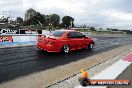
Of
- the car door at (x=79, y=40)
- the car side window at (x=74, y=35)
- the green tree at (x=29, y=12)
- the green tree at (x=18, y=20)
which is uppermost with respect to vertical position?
the green tree at (x=29, y=12)

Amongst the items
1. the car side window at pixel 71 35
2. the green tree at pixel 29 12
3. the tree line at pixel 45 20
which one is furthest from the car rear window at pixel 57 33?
the green tree at pixel 29 12

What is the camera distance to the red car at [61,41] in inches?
581

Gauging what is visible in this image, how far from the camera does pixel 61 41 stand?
50.1 ft

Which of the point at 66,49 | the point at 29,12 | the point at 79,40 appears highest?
the point at 29,12

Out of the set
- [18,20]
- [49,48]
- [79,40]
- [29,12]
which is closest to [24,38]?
[79,40]

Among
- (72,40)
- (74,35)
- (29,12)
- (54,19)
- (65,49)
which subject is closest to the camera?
(65,49)

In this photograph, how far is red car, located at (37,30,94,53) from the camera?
48.4 feet

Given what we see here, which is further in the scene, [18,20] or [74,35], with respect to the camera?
[18,20]

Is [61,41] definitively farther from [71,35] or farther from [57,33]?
[71,35]

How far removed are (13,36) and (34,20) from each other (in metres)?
101

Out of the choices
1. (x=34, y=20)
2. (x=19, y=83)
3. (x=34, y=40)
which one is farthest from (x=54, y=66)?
(x=34, y=20)

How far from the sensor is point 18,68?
9.98 metres

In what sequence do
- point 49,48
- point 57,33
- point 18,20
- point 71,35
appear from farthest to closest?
point 18,20
point 71,35
point 57,33
point 49,48

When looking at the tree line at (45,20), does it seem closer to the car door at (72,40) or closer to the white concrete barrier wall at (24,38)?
the white concrete barrier wall at (24,38)
